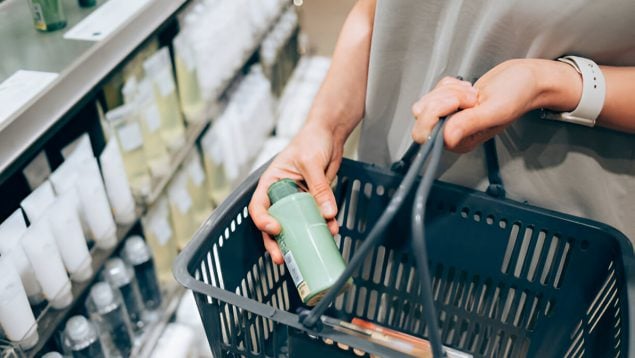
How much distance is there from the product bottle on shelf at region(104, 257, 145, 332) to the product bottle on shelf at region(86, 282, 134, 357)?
0.9 inches

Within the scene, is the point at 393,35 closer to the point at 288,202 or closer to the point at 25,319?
the point at 288,202

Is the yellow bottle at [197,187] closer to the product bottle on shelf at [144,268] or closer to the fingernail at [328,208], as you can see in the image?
the product bottle on shelf at [144,268]

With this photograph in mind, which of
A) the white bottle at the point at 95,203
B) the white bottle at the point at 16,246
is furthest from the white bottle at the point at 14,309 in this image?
the white bottle at the point at 95,203

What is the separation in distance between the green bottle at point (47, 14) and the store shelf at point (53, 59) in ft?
0.05

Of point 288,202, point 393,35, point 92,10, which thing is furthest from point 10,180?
point 393,35

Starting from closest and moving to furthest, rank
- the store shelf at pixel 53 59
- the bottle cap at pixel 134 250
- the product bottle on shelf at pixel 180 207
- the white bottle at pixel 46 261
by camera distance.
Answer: the store shelf at pixel 53 59
the white bottle at pixel 46 261
the bottle cap at pixel 134 250
the product bottle on shelf at pixel 180 207

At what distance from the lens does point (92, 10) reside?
53.7 inches

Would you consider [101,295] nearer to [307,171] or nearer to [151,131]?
[151,131]

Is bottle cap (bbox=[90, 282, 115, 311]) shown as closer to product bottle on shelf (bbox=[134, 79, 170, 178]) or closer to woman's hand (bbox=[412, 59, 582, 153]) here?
product bottle on shelf (bbox=[134, 79, 170, 178])

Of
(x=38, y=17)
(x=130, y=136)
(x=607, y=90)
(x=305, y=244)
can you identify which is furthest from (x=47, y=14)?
(x=607, y=90)

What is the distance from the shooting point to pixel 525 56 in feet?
2.82

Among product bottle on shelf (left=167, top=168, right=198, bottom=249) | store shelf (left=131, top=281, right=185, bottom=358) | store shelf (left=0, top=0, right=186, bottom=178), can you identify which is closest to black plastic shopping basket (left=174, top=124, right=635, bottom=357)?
store shelf (left=0, top=0, right=186, bottom=178)

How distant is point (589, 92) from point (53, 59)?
0.97 m

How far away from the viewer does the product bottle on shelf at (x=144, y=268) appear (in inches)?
60.7
